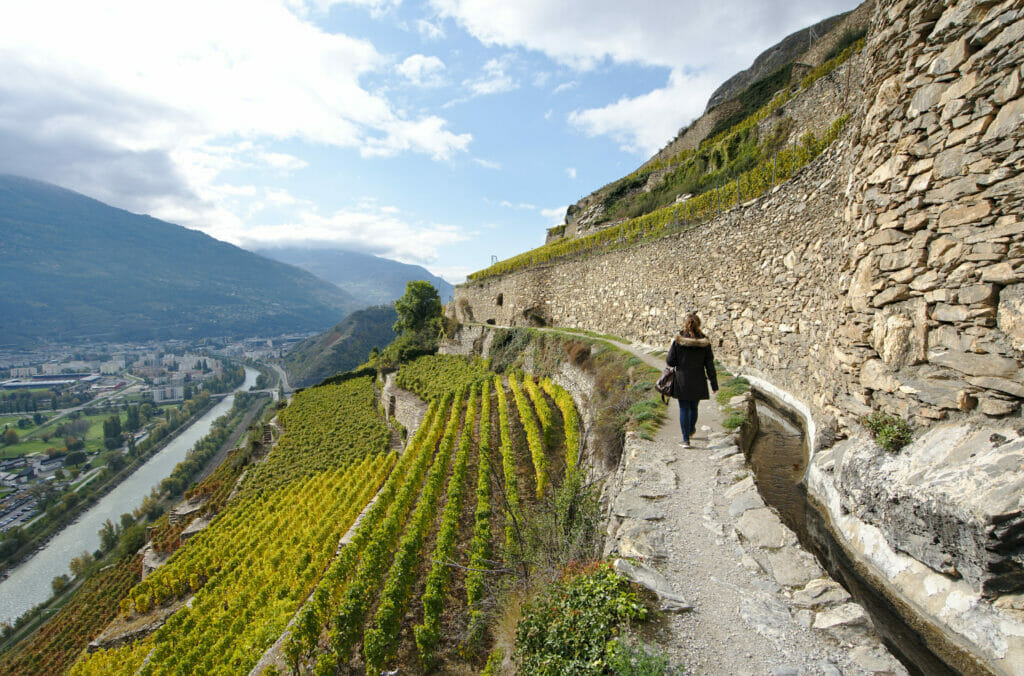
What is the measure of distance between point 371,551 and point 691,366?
6.70 m

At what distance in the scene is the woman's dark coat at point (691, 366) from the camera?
5398 mm

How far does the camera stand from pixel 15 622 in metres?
36.6

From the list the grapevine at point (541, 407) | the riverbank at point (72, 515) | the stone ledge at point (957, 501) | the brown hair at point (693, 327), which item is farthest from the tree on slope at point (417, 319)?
the riverbank at point (72, 515)

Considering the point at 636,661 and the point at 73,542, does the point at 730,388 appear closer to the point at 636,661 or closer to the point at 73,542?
the point at 636,661

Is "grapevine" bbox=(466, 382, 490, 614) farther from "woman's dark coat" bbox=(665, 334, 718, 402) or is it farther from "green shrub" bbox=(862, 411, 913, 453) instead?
"green shrub" bbox=(862, 411, 913, 453)

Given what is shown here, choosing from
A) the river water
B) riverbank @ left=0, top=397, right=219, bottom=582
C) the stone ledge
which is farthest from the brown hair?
riverbank @ left=0, top=397, right=219, bottom=582

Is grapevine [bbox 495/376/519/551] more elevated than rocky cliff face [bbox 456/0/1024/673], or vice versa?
rocky cliff face [bbox 456/0/1024/673]

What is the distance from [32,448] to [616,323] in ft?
349

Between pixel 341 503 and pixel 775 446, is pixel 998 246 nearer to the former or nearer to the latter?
pixel 775 446

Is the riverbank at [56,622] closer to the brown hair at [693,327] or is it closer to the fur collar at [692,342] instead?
the fur collar at [692,342]

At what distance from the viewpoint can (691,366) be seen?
5422 millimetres

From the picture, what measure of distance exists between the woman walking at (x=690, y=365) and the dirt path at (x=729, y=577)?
2.45ft

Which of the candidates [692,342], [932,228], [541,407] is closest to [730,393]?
[692,342]

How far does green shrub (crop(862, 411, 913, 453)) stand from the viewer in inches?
146
